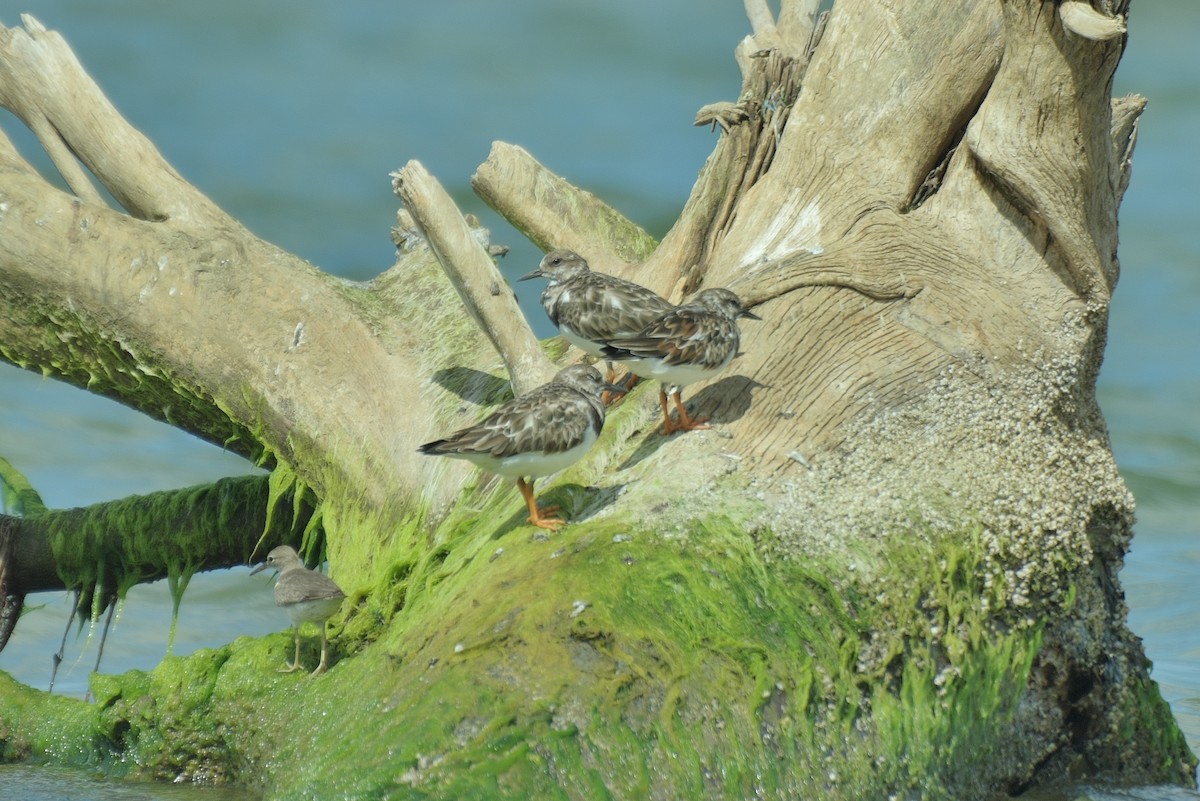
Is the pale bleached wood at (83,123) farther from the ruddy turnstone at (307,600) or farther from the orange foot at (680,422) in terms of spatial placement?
the orange foot at (680,422)

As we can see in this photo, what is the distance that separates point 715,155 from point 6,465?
495 centimetres

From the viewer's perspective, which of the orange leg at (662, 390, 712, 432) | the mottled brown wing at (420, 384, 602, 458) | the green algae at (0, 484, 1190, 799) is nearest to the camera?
the green algae at (0, 484, 1190, 799)

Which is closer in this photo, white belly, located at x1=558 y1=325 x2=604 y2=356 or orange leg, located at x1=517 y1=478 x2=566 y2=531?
orange leg, located at x1=517 y1=478 x2=566 y2=531

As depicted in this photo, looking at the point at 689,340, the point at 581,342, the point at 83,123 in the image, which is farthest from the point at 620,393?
the point at 83,123

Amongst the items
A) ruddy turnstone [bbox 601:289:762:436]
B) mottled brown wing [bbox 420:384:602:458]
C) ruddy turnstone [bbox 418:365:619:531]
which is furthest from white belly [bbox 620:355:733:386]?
mottled brown wing [bbox 420:384:602:458]

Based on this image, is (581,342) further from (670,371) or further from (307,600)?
(307,600)

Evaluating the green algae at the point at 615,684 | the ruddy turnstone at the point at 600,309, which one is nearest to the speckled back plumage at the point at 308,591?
the green algae at the point at 615,684

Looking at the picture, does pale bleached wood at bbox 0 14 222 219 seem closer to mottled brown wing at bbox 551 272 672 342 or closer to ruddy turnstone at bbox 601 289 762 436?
mottled brown wing at bbox 551 272 672 342

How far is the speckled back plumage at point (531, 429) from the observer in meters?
5.30

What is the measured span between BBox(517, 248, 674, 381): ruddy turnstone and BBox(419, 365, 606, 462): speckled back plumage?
82 cm

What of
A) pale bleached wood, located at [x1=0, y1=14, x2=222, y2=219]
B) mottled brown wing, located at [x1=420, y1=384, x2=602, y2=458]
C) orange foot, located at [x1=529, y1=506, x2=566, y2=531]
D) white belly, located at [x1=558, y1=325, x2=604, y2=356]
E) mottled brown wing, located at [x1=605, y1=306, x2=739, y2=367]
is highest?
pale bleached wood, located at [x1=0, y1=14, x2=222, y2=219]

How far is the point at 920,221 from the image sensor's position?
21.8 feet

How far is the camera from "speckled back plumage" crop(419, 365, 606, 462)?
5.30 metres

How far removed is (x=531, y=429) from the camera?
17.4ft
